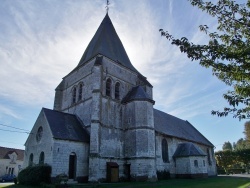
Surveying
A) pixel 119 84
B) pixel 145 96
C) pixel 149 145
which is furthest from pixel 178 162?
pixel 119 84

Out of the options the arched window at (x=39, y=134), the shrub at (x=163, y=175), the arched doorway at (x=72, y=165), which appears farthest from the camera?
the shrub at (x=163, y=175)

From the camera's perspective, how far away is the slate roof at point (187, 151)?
91.5 feet

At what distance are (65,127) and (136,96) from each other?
8.65 meters

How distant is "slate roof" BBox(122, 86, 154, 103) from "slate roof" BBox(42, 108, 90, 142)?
Answer: 623 cm

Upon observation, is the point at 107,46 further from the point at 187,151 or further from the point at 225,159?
the point at 225,159

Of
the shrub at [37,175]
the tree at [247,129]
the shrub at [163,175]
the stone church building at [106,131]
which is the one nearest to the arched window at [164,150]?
the stone church building at [106,131]

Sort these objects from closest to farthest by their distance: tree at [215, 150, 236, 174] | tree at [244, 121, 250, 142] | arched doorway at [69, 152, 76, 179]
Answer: arched doorway at [69, 152, 76, 179], tree at [215, 150, 236, 174], tree at [244, 121, 250, 142]

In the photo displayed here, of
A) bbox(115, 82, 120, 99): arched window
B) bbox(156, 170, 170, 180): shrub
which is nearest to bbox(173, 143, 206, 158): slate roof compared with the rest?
bbox(156, 170, 170, 180): shrub

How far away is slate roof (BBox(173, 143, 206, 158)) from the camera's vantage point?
27.9 metres

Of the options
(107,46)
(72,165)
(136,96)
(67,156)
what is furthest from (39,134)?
(107,46)

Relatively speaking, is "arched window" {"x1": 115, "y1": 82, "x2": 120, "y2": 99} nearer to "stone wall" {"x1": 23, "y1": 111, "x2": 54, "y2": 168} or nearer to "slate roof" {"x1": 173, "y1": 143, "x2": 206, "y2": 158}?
"stone wall" {"x1": 23, "y1": 111, "x2": 54, "y2": 168}

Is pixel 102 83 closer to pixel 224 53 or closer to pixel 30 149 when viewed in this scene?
pixel 30 149

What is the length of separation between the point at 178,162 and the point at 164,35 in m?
24.6

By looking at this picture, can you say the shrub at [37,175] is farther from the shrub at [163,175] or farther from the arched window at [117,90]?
the shrub at [163,175]
